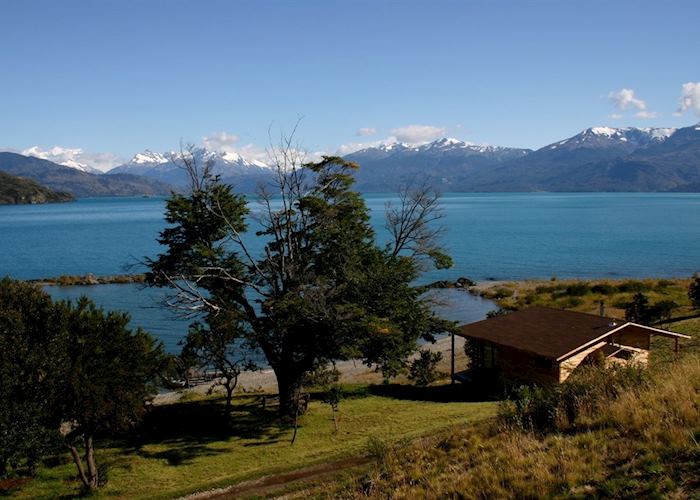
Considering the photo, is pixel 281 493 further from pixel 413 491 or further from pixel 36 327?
pixel 36 327

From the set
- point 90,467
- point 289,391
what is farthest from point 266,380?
point 90,467

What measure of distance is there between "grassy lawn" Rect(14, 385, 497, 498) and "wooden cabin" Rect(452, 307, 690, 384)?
2.87m

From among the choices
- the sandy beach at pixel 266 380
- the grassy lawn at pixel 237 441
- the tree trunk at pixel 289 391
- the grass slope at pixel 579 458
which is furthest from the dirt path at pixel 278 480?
the sandy beach at pixel 266 380

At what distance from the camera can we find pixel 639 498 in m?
8.43

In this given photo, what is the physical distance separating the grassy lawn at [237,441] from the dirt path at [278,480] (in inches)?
26.1

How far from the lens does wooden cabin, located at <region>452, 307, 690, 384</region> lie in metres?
26.0

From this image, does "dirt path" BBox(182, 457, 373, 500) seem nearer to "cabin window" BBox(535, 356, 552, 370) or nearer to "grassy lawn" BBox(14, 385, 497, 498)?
"grassy lawn" BBox(14, 385, 497, 498)

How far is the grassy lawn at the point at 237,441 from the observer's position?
62.4 ft

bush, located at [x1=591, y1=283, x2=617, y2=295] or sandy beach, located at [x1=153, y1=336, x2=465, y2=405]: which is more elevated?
bush, located at [x1=591, y1=283, x2=617, y2=295]

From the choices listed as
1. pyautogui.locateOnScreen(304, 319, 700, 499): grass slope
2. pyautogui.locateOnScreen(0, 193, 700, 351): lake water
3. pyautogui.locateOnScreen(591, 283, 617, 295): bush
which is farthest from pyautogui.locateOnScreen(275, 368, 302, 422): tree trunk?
pyautogui.locateOnScreen(591, 283, 617, 295): bush

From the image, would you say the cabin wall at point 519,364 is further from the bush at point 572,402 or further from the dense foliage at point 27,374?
the dense foliage at point 27,374

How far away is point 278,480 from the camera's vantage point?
16.8m

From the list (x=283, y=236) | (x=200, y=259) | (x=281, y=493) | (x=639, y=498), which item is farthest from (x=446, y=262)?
(x=639, y=498)

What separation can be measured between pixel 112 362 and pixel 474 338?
18180 mm
